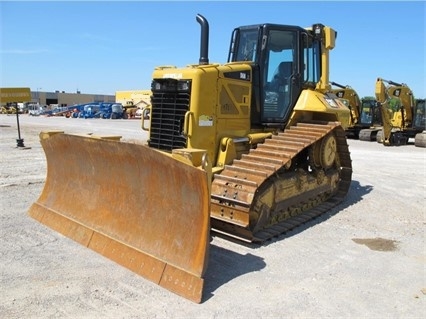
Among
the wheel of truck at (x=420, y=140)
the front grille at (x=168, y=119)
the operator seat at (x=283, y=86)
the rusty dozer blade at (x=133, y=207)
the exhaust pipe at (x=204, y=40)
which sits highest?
the exhaust pipe at (x=204, y=40)

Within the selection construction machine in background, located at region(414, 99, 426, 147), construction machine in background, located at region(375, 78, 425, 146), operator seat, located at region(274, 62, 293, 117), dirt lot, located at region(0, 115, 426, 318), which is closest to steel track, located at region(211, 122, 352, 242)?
dirt lot, located at region(0, 115, 426, 318)

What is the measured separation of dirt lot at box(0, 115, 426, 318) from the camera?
3623mm

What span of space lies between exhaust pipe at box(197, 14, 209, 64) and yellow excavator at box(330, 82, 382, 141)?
1748cm

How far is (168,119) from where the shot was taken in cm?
623

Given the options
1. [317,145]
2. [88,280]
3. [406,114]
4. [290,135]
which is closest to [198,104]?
[290,135]

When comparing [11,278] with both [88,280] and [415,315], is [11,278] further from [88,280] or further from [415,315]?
[415,315]

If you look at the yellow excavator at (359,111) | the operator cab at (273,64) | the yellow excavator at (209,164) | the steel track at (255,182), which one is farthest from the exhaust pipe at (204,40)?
the yellow excavator at (359,111)

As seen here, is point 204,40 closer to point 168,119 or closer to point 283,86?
point 168,119

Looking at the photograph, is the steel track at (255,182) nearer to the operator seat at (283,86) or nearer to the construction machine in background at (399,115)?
the operator seat at (283,86)

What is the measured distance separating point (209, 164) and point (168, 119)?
84.7 inches

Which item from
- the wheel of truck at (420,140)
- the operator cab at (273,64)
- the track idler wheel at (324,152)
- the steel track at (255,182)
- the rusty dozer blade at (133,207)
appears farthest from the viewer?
the wheel of truck at (420,140)

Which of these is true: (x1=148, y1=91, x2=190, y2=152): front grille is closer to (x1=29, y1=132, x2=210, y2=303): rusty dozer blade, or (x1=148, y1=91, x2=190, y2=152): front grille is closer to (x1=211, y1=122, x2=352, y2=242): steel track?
(x1=211, y1=122, x2=352, y2=242): steel track

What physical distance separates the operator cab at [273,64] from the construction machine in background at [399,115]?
13337mm

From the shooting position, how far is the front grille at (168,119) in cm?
605
